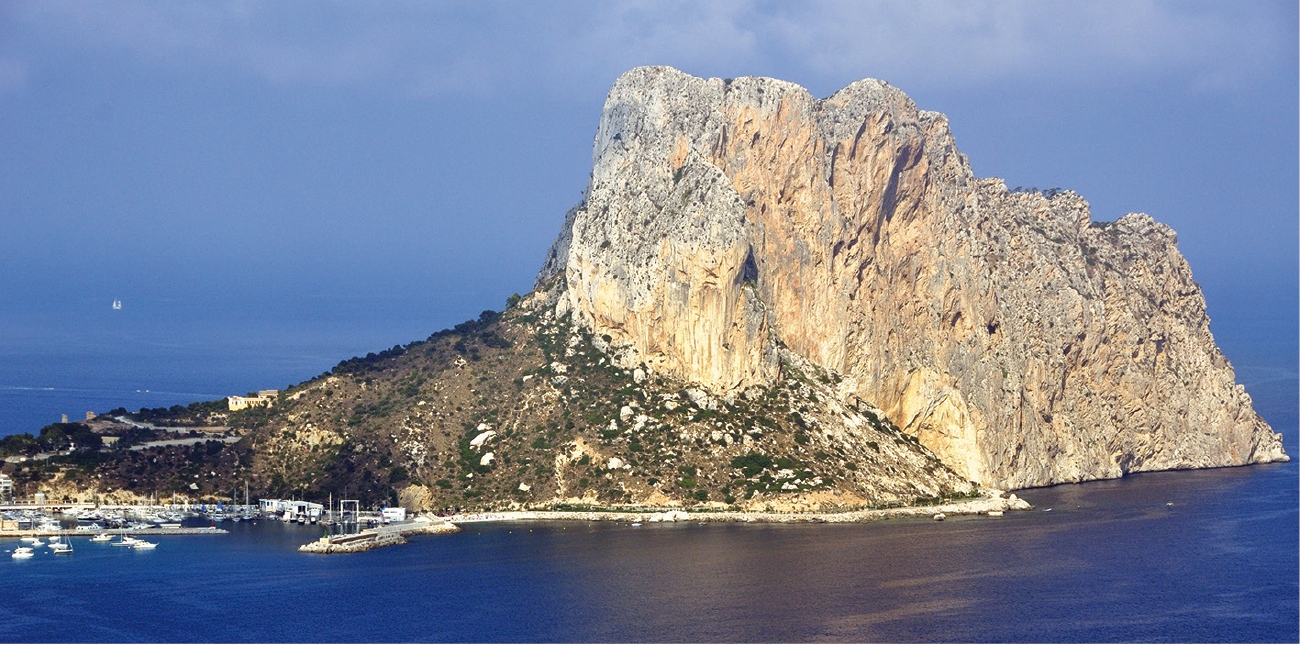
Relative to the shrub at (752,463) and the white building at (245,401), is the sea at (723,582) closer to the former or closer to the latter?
the shrub at (752,463)

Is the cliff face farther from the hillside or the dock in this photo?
the dock

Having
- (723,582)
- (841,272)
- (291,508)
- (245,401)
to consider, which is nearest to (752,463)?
(841,272)

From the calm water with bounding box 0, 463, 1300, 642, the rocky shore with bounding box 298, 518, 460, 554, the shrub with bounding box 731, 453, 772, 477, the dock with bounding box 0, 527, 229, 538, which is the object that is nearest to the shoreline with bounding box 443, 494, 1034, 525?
the calm water with bounding box 0, 463, 1300, 642

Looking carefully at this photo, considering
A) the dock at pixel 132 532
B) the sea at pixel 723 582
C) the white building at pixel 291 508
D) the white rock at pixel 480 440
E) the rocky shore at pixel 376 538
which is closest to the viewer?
the sea at pixel 723 582

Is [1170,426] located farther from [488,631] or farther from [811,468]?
[488,631]

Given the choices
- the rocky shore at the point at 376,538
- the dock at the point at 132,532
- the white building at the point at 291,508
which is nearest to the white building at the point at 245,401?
the white building at the point at 291,508

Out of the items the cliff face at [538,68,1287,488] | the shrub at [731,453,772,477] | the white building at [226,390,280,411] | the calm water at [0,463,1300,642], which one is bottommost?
the calm water at [0,463,1300,642]

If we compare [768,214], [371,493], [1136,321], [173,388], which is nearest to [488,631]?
[371,493]
